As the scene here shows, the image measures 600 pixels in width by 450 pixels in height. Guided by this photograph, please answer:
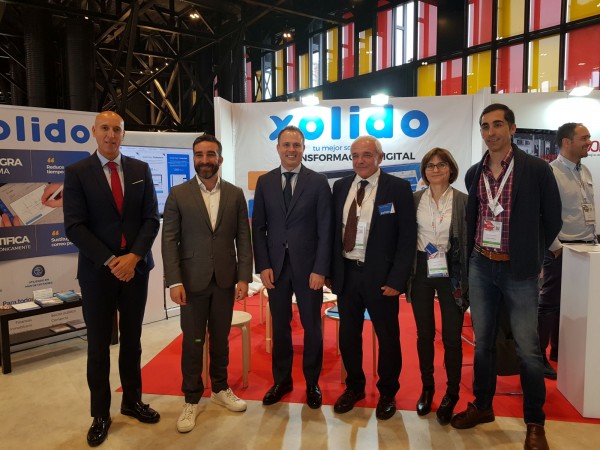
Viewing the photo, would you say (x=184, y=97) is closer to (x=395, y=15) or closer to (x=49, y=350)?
(x=395, y=15)

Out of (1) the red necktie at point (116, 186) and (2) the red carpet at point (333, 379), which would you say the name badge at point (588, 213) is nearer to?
(2) the red carpet at point (333, 379)

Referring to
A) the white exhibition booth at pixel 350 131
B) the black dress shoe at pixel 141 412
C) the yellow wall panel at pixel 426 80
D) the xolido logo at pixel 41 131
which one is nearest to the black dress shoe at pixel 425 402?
the black dress shoe at pixel 141 412

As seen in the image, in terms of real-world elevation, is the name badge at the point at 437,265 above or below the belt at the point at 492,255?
below

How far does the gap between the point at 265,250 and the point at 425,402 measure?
1261 millimetres

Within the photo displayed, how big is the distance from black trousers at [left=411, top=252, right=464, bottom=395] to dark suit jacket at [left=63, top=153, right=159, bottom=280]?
4.88ft

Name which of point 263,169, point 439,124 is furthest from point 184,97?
point 439,124

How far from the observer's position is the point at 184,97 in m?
12.0

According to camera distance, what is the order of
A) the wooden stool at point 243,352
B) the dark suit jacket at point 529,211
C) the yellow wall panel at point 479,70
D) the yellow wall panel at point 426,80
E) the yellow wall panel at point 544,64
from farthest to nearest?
the yellow wall panel at point 426,80 < the yellow wall panel at point 479,70 < the yellow wall panel at point 544,64 < the wooden stool at point 243,352 < the dark suit jacket at point 529,211

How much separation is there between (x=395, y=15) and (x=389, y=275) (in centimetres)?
753

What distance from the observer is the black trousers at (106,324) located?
229cm

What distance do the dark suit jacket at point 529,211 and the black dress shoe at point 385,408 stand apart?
1.03m

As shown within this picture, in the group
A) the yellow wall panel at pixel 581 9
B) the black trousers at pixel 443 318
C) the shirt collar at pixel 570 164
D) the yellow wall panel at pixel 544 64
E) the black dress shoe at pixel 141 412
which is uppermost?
the yellow wall panel at pixel 581 9

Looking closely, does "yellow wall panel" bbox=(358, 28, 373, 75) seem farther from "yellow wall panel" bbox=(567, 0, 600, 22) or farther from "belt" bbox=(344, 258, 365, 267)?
"belt" bbox=(344, 258, 365, 267)

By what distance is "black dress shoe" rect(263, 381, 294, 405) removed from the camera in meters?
2.65
